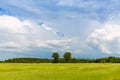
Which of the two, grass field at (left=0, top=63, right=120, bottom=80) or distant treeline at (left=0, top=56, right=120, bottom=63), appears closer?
grass field at (left=0, top=63, right=120, bottom=80)

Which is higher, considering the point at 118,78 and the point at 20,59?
the point at 20,59

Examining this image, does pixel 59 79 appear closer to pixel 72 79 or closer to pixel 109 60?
pixel 72 79

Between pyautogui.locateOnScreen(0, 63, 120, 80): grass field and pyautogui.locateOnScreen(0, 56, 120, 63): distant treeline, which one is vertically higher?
pyautogui.locateOnScreen(0, 56, 120, 63): distant treeline

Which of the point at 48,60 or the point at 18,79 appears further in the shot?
the point at 48,60

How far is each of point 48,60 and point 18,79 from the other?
93668 mm

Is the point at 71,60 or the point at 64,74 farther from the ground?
the point at 71,60

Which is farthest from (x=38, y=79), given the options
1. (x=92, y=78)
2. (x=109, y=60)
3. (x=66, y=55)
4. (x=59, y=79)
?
(x=66, y=55)

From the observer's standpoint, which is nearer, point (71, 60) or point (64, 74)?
point (64, 74)

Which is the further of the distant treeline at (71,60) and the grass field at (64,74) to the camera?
the distant treeline at (71,60)

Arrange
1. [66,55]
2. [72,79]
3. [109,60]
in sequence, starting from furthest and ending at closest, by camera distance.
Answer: [66,55], [109,60], [72,79]

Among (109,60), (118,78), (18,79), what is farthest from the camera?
(109,60)

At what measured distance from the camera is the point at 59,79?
2497cm

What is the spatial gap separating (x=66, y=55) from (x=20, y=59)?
19.4m

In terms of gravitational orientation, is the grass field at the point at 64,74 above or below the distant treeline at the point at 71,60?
below
